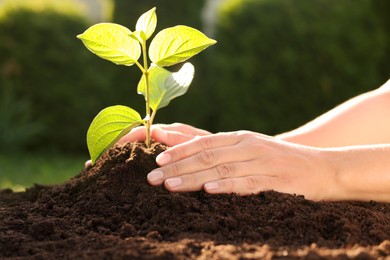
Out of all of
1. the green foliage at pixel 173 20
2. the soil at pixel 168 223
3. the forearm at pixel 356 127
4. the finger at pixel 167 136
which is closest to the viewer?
the soil at pixel 168 223

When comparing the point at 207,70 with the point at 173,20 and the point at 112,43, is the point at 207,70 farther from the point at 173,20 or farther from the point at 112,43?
the point at 112,43

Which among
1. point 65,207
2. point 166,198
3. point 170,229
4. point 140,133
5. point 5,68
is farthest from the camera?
point 5,68

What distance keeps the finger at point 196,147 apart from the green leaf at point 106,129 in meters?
0.13

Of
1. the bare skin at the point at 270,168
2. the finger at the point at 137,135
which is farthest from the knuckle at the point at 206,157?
the finger at the point at 137,135

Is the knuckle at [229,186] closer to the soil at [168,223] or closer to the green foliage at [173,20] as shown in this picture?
the soil at [168,223]

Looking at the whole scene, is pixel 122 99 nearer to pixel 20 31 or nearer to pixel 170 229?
pixel 20 31

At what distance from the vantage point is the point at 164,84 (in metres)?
2.07

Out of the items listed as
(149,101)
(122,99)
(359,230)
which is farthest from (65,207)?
(122,99)

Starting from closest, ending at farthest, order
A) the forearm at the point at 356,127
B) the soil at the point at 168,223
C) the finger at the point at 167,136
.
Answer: the soil at the point at 168,223, the finger at the point at 167,136, the forearm at the point at 356,127

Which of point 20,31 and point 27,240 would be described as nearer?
point 27,240

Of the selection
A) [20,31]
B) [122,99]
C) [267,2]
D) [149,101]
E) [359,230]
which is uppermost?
[20,31]

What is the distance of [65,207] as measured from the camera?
1.91m

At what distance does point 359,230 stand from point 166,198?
521 mm

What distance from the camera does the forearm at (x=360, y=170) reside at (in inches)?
76.0
